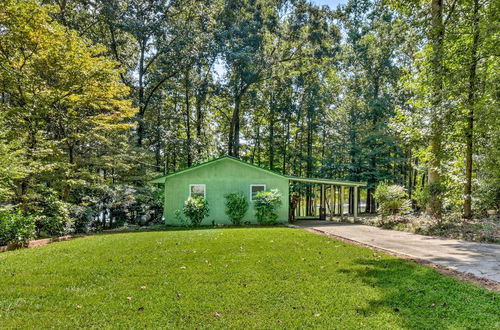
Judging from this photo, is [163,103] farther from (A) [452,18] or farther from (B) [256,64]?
(A) [452,18]

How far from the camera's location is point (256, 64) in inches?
835

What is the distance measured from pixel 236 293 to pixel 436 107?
1041 centimetres

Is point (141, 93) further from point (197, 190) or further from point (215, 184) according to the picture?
point (215, 184)

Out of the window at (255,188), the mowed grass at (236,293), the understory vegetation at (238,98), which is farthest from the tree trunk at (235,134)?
the mowed grass at (236,293)

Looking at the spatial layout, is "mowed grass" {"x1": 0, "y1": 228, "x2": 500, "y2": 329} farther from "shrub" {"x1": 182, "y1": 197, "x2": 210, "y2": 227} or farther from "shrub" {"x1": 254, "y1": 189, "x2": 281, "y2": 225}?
"shrub" {"x1": 254, "y1": 189, "x2": 281, "y2": 225}

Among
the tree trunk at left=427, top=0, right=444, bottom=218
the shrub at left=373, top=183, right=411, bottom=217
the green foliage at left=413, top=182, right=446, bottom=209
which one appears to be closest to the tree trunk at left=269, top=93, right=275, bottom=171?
the shrub at left=373, top=183, right=411, bottom=217

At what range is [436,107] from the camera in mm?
10531

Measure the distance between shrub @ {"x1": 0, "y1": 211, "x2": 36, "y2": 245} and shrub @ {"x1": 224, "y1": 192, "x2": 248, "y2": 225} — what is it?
8254 millimetres

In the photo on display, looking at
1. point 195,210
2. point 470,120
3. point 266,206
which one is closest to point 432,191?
point 470,120

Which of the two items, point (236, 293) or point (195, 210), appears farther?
point (195, 210)

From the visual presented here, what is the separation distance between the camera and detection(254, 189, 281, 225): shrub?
14297 mm

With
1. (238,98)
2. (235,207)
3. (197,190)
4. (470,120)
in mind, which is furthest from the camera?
(238,98)

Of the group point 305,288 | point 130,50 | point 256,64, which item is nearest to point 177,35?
point 130,50

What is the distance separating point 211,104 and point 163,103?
14.1ft
